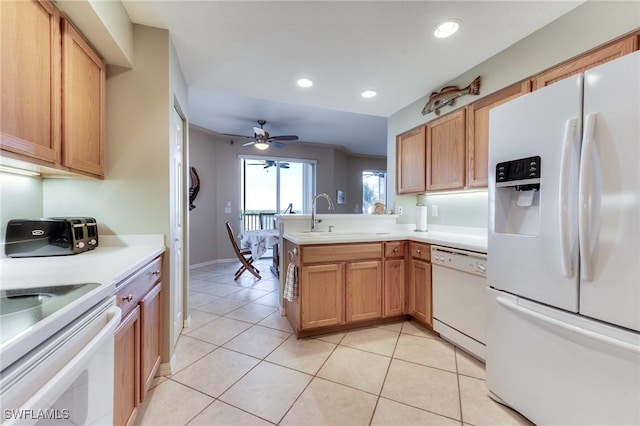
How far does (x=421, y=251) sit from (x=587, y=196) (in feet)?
4.58

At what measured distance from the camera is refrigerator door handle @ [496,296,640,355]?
3.15ft

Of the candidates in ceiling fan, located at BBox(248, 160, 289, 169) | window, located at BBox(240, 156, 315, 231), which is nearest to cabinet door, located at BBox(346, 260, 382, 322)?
window, located at BBox(240, 156, 315, 231)

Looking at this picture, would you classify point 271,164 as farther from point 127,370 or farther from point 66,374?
point 66,374

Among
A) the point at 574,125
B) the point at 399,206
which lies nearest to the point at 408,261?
the point at 399,206

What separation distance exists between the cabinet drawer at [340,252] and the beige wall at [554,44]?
3.36ft

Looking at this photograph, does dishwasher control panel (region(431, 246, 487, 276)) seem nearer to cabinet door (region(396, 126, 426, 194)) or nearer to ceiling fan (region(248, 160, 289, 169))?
cabinet door (region(396, 126, 426, 194))

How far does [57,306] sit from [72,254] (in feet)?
3.28

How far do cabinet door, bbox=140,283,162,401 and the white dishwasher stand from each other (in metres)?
2.08


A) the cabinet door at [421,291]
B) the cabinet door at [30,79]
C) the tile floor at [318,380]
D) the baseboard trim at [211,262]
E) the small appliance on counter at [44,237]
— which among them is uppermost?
the cabinet door at [30,79]

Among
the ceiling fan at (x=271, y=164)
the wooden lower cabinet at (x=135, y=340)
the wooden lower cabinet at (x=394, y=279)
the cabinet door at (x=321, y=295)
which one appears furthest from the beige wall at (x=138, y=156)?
the ceiling fan at (x=271, y=164)

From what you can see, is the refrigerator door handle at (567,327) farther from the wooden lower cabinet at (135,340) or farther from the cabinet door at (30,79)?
the cabinet door at (30,79)

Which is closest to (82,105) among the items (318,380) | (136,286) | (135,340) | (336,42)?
(136,286)

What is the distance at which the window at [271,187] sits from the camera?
5.76 m

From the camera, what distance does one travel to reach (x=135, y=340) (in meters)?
1.25
